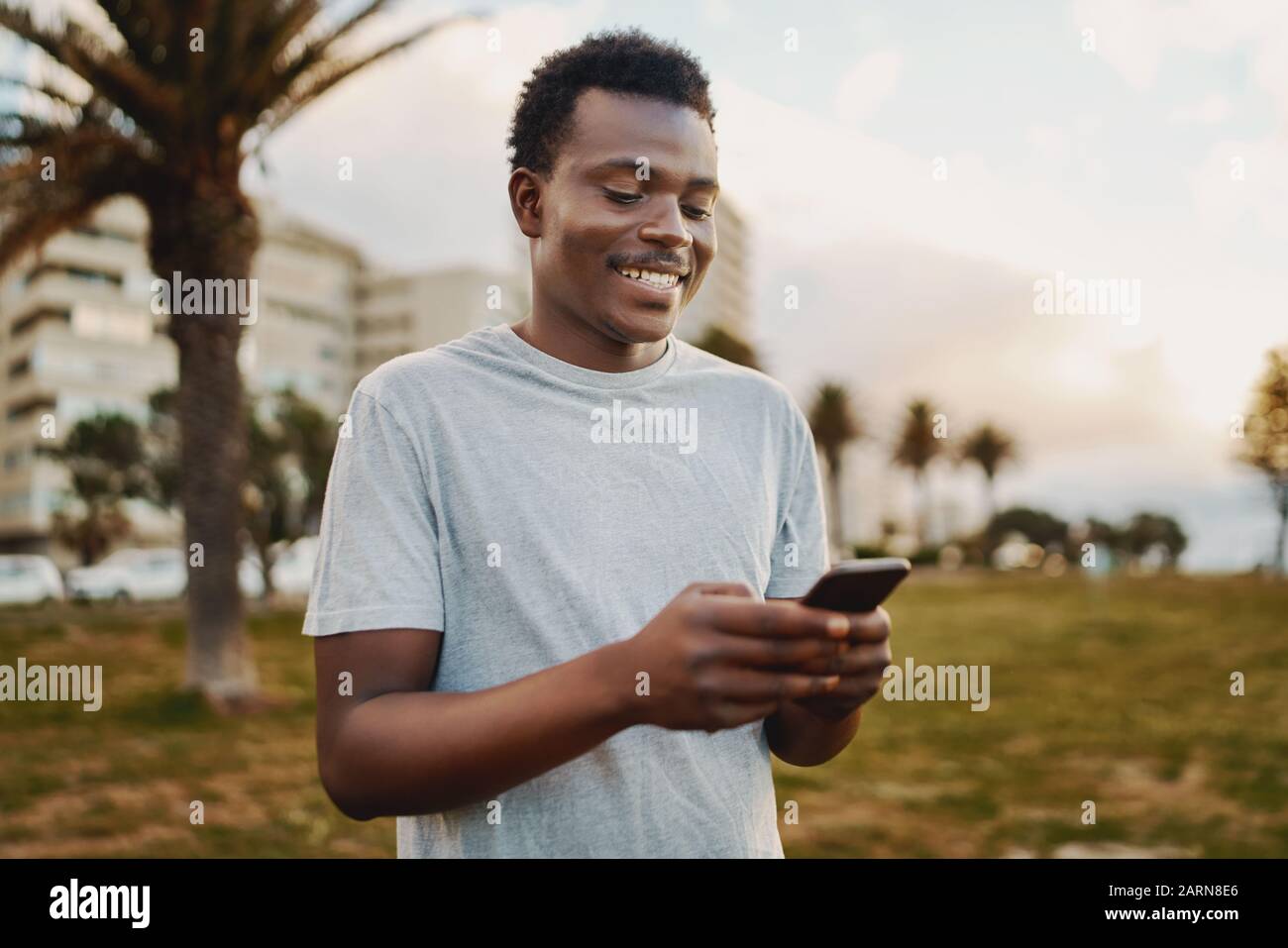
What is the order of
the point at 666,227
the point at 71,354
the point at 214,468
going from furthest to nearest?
1. the point at 71,354
2. the point at 214,468
3. the point at 666,227

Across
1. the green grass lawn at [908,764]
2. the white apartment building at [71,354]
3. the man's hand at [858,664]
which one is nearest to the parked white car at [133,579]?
the green grass lawn at [908,764]

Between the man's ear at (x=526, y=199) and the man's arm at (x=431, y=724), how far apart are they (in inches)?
31.7

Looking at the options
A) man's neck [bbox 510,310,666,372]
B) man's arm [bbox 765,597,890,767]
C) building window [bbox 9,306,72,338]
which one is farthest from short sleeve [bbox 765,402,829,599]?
building window [bbox 9,306,72,338]

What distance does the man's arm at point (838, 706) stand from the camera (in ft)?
4.56

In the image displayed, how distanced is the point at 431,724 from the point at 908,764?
30.7 ft

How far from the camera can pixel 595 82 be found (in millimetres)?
1885

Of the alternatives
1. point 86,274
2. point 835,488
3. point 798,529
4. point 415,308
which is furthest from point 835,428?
point 798,529

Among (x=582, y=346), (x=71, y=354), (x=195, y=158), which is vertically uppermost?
(x=71, y=354)

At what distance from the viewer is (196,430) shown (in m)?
11.4

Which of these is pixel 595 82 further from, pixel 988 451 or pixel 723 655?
pixel 988 451

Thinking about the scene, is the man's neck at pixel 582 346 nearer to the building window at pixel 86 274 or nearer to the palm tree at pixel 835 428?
the palm tree at pixel 835 428

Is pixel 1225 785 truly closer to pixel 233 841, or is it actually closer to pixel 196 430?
pixel 233 841
